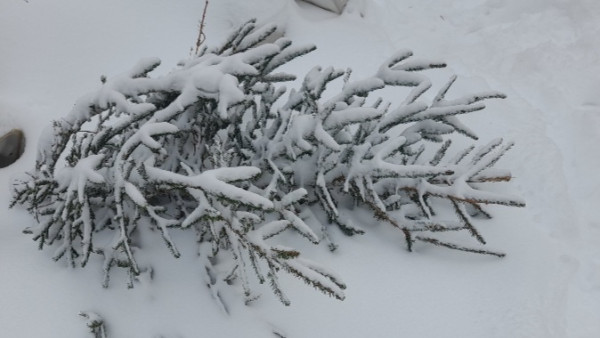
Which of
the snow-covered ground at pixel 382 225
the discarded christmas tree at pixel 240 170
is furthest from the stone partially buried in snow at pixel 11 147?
the discarded christmas tree at pixel 240 170

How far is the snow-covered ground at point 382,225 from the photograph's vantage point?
209 cm

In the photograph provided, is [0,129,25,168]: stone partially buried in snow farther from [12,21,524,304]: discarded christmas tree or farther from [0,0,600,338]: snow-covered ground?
[12,21,524,304]: discarded christmas tree

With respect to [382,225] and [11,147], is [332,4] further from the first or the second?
[11,147]

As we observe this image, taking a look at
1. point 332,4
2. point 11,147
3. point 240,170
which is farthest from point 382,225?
point 332,4

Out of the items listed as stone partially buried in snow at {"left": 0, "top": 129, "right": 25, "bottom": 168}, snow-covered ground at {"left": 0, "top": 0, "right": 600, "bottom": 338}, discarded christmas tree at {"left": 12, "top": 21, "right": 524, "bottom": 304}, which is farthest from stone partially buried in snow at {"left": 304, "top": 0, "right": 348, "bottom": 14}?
stone partially buried in snow at {"left": 0, "top": 129, "right": 25, "bottom": 168}

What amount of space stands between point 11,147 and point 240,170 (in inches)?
51.9

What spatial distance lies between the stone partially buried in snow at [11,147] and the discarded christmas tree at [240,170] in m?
0.22

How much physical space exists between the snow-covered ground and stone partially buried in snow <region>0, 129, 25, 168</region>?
0.17ft

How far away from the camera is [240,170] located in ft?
5.74

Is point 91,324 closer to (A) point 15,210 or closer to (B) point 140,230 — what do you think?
(B) point 140,230

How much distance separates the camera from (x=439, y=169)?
2148 millimetres

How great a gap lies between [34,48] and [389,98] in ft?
6.63

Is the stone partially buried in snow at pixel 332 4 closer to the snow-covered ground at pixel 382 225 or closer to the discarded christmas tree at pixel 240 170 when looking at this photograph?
the snow-covered ground at pixel 382 225

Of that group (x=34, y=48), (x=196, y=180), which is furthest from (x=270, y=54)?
(x=34, y=48)
